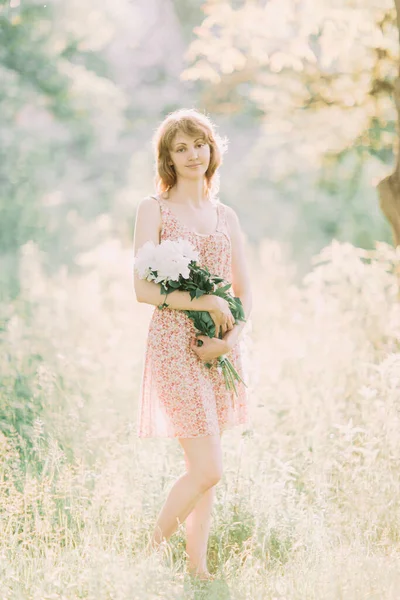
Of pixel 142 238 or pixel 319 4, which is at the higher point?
pixel 319 4

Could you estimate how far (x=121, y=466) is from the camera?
4332 millimetres

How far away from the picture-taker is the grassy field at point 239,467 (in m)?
3.30

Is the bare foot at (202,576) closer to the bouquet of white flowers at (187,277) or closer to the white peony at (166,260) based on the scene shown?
the bouquet of white flowers at (187,277)

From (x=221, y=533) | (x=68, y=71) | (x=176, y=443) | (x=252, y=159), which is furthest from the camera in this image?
(x=252, y=159)

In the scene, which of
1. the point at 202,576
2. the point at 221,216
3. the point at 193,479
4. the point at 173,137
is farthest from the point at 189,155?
the point at 202,576

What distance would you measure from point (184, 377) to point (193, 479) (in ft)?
1.45

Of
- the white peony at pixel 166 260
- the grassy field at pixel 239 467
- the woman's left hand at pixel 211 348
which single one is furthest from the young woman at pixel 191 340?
the grassy field at pixel 239 467

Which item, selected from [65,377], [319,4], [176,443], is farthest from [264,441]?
[319,4]

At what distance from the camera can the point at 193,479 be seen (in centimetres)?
345

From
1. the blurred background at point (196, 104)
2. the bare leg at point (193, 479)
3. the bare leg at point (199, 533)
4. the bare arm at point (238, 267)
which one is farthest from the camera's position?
the blurred background at point (196, 104)

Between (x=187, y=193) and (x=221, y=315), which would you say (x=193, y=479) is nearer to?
(x=221, y=315)

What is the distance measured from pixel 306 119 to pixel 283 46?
211 cm

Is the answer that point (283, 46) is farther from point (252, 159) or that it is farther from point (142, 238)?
point (252, 159)

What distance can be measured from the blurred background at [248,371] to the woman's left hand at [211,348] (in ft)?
2.86
